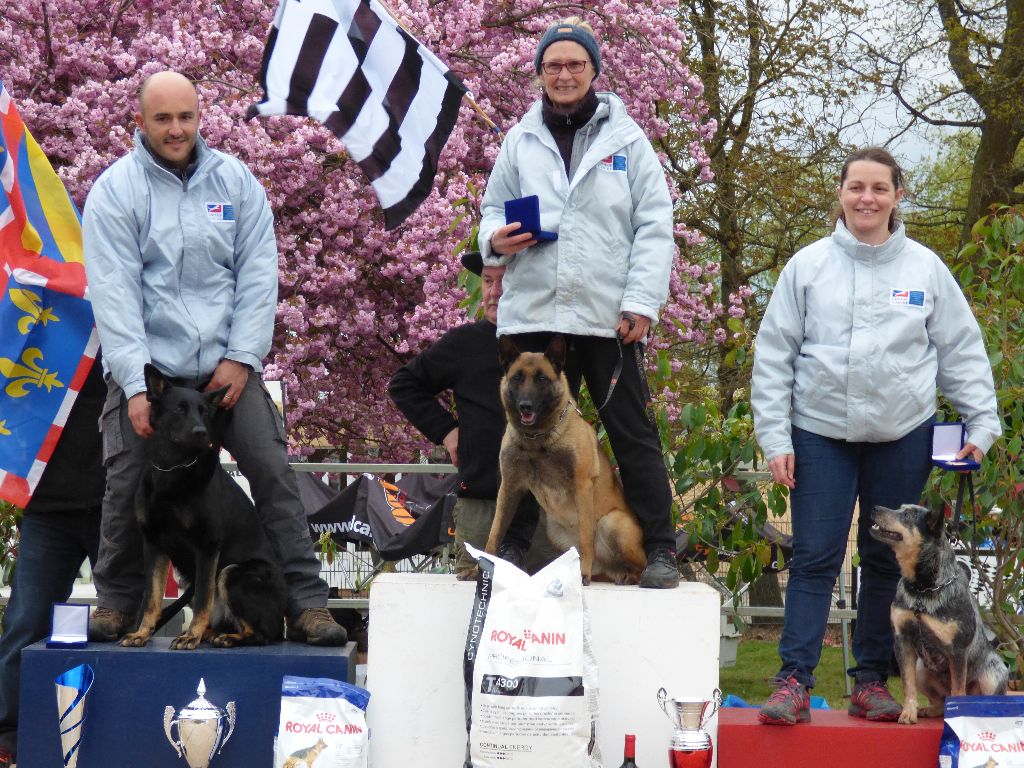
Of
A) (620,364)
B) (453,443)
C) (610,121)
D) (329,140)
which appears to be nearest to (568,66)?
(610,121)

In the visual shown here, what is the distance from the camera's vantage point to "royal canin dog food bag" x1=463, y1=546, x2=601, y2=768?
3.46m

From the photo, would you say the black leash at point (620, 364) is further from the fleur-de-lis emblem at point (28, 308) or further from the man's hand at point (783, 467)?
the fleur-de-lis emblem at point (28, 308)

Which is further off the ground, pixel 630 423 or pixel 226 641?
pixel 630 423

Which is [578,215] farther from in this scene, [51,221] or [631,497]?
[51,221]

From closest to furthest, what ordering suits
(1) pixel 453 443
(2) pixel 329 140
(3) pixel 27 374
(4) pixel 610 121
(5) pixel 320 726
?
(5) pixel 320 726 → (4) pixel 610 121 → (3) pixel 27 374 → (1) pixel 453 443 → (2) pixel 329 140

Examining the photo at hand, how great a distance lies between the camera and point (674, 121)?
13289 millimetres

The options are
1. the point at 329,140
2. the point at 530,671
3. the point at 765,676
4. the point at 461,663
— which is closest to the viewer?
the point at 530,671

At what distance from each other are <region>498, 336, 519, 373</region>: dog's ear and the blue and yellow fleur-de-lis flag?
69.5 inches

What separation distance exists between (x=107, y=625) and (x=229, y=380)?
0.96 metres

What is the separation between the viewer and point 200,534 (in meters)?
3.85

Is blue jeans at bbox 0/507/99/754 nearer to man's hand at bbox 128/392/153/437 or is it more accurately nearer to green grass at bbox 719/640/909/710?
man's hand at bbox 128/392/153/437

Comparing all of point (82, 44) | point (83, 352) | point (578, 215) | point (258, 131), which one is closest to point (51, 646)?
point (83, 352)

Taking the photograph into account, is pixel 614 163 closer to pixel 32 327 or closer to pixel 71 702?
pixel 32 327

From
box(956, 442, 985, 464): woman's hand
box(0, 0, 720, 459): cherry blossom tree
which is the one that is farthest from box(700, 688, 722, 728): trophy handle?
box(0, 0, 720, 459): cherry blossom tree
